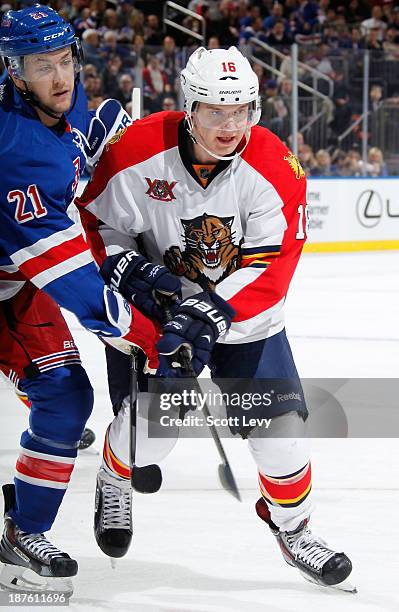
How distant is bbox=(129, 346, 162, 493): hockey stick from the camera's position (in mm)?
2166

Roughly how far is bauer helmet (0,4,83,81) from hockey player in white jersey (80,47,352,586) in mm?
258

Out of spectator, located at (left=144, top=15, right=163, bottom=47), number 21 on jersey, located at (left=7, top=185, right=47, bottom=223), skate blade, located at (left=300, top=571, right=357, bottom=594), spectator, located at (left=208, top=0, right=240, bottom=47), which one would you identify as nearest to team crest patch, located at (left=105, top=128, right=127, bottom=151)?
number 21 on jersey, located at (left=7, top=185, right=47, bottom=223)

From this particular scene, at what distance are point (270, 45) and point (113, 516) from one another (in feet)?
26.0

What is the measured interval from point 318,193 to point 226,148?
734 cm

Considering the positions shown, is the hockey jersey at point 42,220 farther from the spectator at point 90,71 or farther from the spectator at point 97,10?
the spectator at point 97,10

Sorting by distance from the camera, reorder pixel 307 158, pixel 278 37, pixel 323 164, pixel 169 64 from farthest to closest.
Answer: pixel 278 37 → pixel 323 164 → pixel 307 158 → pixel 169 64

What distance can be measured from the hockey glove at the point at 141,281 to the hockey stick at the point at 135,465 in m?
0.11

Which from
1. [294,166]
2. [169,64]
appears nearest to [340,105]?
[169,64]

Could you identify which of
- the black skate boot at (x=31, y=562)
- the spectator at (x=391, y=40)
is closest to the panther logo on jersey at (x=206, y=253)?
the black skate boot at (x=31, y=562)

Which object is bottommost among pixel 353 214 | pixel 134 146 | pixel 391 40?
pixel 353 214

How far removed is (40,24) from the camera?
2.17m

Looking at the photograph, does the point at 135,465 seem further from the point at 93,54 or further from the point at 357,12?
the point at 357,12

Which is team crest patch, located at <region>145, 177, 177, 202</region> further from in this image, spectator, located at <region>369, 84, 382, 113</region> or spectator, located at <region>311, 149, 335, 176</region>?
spectator, located at <region>369, 84, 382, 113</region>

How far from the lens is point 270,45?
973cm
